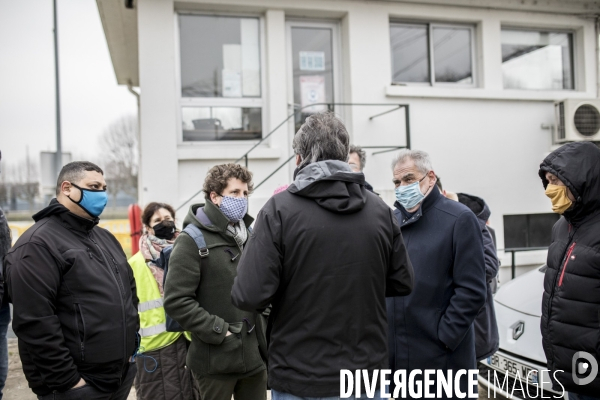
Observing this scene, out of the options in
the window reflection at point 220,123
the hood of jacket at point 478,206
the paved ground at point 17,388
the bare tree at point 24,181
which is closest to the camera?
the hood of jacket at point 478,206

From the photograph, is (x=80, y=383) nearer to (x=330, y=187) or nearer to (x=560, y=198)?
(x=330, y=187)

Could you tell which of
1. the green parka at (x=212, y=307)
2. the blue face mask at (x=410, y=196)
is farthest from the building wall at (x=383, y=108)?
the blue face mask at (x=410, y=196)

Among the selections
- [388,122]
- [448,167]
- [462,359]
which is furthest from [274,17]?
[462,359]

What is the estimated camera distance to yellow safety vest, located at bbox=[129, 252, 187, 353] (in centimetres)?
332

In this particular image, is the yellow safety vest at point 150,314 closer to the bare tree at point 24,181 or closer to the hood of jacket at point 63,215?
the hood of jacket at point 63,215

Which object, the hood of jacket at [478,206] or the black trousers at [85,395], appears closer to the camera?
the black trousers at [85,395]

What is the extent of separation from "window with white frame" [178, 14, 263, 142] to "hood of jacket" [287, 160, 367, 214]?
4.96m

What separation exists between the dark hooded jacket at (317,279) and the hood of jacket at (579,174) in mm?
1356

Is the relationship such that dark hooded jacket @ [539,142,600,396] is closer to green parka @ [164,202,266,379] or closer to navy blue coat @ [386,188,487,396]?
navy blue coat @ [386,188,487,396]

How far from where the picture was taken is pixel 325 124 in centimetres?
208

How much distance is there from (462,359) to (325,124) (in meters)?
1.53

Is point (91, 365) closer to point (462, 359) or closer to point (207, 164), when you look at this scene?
point (462, 359)

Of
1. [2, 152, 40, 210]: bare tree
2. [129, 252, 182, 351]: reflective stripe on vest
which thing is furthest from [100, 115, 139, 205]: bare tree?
[129, 252, 182, 351]: reflective stripe on vest

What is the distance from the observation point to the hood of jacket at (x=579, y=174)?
8.54ft
